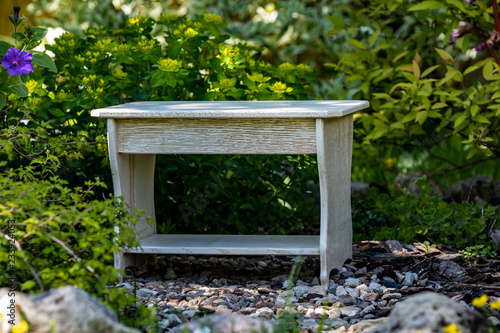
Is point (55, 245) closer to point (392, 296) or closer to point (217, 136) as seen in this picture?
point (217, 136)

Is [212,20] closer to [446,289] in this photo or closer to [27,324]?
[446,289]

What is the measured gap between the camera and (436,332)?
1.53 m

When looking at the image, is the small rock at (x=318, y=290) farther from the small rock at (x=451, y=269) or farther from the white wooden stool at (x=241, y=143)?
the small rock at (x=451, y=269)

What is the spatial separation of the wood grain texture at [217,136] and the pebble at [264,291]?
0.57 metres

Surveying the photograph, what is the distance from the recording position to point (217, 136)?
2.54m

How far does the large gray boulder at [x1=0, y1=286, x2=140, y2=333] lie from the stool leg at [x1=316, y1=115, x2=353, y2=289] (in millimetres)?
1159

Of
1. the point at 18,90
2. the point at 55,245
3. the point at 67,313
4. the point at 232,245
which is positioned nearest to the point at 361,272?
the point at 232,245

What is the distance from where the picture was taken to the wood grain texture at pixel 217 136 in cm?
248

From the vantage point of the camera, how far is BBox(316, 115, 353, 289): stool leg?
99.1 inches

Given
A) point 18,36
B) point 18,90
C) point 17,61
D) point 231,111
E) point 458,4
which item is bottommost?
point 231,111

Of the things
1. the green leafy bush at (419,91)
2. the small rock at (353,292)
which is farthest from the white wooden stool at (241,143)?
the green leafy bush at (419,91)

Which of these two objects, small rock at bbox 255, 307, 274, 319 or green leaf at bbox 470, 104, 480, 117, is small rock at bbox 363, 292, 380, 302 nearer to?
small rock at bbox 255, 307, 274, 319

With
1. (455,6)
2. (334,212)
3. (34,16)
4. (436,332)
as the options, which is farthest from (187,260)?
(34,16)

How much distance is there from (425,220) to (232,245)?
115 cm
